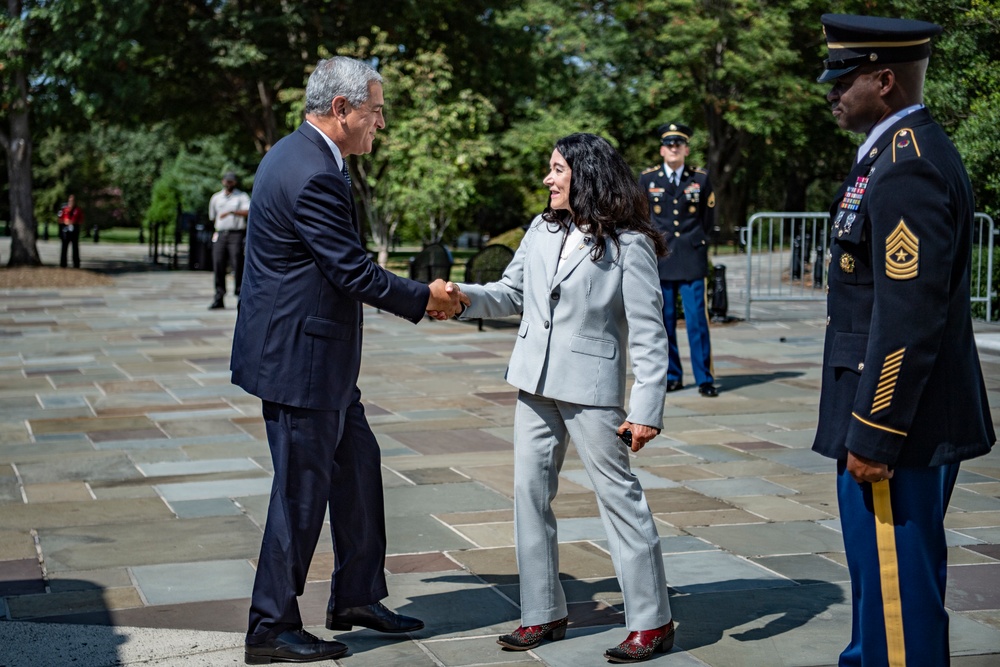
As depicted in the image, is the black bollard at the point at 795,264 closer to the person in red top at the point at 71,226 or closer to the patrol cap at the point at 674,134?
the patrol cap at the point at 674,134

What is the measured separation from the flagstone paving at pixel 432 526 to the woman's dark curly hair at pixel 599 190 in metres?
1.35

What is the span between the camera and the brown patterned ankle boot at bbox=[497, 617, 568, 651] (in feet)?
13.3

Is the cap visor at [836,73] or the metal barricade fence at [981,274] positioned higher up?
the cap visor at [836,73]

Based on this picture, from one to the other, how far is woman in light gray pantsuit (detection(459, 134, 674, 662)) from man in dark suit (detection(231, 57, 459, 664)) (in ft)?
1.51

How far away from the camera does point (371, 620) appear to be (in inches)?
166

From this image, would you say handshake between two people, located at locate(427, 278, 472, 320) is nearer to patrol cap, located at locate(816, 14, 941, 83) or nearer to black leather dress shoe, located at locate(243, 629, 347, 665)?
black leather dress shoe, located at locate(243, 629, 347, 665)

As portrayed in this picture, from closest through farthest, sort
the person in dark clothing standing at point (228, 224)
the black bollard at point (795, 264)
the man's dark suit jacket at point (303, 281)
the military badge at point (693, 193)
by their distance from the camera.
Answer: the man's dark suit jacket at point (303, 281), the military badge at point (693, 193), the person in dark clothing standing at point (228, 224), the black bollard at point (795, 264)

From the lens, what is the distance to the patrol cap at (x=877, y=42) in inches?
117

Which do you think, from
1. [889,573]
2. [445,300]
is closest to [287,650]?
[445,300]

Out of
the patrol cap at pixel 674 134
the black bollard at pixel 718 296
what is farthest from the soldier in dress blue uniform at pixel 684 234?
the black bollard at pixel 718 296

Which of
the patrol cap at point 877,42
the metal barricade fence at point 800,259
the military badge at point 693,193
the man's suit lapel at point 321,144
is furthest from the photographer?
the metal barricade fence at point 800,259

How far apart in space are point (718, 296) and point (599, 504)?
441 inches

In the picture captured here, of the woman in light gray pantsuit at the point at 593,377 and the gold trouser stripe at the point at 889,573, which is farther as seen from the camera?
the woman in light gray pantsuit at the point at 593,377

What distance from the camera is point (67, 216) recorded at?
26.8 meters
